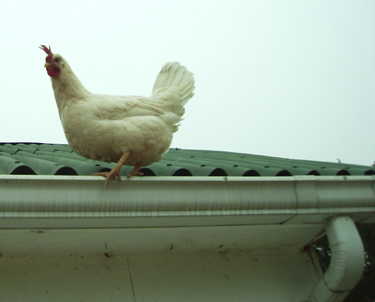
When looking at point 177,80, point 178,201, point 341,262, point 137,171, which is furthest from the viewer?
point 177,80

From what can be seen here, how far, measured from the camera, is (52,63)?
7.80 ft

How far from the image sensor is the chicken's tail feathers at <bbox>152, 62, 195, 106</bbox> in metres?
2.83

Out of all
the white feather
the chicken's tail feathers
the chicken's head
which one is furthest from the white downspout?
the chicken's head

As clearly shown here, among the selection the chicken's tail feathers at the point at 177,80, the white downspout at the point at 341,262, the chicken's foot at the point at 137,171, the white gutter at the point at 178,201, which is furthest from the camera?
the chicken's tail feathers at the point at 177,80

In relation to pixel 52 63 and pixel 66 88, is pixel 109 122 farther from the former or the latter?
pixel 52 63

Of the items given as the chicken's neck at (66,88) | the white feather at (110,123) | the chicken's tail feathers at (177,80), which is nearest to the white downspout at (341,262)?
the white feather at (110,123)

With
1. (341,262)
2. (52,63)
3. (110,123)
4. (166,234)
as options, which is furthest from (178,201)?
(52,63)

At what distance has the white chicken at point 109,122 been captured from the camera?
2.28 meters

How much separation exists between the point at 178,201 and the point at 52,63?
1.05 meters

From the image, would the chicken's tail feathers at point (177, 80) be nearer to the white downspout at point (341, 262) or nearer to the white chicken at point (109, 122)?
the white chicken at point (109, 122)

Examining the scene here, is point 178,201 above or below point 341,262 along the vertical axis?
above

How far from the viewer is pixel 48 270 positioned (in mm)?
2225

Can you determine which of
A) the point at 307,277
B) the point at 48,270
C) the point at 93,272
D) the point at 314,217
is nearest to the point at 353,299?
the point at 307,277

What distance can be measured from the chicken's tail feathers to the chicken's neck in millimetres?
572
